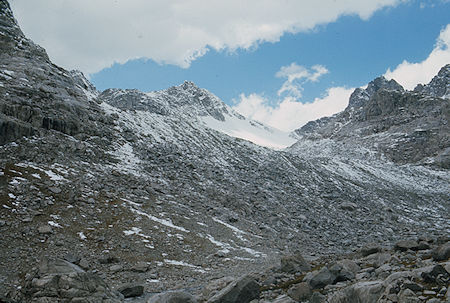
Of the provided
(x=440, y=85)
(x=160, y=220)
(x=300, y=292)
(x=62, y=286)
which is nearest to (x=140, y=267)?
(x=160, y=220)

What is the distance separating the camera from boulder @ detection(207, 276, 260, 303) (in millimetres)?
11337

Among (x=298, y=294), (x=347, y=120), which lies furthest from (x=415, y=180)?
(x=347, y=120)

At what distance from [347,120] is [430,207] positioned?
126m

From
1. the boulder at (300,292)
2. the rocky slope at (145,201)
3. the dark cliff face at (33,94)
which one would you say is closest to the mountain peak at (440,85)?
the rocky slope at (145,201)

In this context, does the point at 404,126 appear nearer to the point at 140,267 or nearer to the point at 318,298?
the point at 140,267

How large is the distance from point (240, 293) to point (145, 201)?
20.5 meters

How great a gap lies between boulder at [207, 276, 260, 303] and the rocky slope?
0.50 ft

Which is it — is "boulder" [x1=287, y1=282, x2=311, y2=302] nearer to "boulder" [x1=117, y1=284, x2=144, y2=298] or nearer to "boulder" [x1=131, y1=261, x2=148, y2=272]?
"boulder" [x1=117, y1=284, x2=144, y2=298]

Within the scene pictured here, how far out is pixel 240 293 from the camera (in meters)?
11.5

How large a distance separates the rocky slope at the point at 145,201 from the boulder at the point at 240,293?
0.50 feet

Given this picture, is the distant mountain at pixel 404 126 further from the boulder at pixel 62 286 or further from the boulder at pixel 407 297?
the boulder at pixel 62 286

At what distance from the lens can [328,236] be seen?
36031 millimetres

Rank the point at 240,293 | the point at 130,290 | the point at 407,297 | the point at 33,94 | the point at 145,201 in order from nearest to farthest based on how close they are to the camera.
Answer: the point at 407,297, the point at 240,293, the point at 130,290, the point at 145,201, the point at 33,94

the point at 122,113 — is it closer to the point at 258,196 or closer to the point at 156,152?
the point at 156,152
